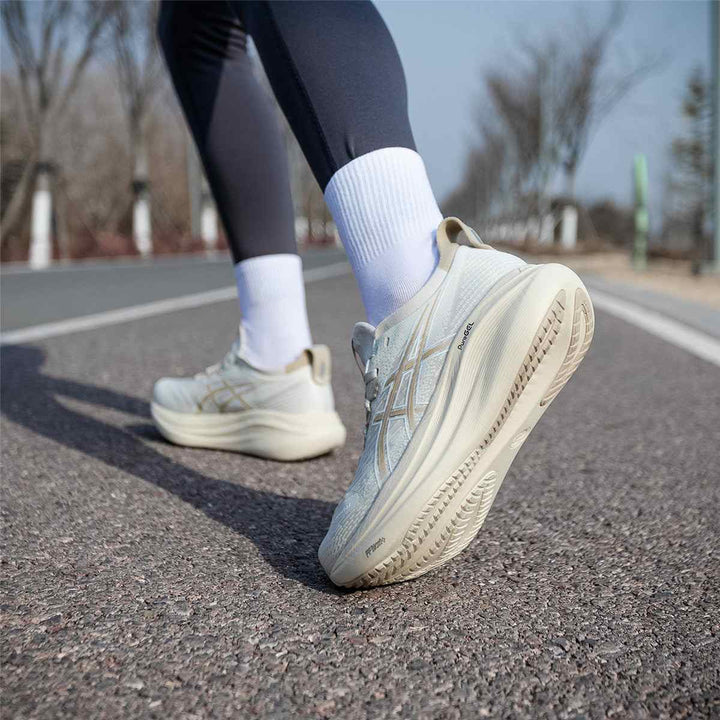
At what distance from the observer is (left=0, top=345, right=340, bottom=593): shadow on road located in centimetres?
102

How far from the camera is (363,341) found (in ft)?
3.51

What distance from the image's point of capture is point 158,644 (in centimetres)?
76

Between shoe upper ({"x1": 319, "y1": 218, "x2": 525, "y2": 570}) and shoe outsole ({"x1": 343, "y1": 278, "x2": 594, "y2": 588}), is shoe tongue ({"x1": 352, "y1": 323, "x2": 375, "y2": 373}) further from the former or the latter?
shoe outsole ({"x1": 343, "y1": 278, "x2": 594, "y2": 588})

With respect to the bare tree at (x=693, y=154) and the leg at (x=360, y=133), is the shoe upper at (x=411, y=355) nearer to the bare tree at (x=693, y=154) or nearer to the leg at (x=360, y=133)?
the leg at (x=360, y=133)

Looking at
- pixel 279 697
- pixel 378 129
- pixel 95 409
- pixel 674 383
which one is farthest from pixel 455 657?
pixel 674 383

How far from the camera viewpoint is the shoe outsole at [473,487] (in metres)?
0.86

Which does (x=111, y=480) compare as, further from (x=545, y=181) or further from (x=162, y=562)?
(x=545, y=181)

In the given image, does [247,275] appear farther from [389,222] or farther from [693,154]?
[693,154]

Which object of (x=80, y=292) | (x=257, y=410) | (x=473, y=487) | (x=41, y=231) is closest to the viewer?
(x=473, y=487)

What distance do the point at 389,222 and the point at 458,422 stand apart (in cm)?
27

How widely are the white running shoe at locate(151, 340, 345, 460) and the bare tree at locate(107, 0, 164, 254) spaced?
19.3 m

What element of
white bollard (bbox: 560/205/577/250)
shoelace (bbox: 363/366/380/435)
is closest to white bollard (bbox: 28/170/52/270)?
white bollard (bbox: 560/205/577/250)

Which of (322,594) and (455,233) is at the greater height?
(455,233)

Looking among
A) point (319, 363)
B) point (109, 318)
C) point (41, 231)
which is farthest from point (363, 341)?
point (41, 231)
